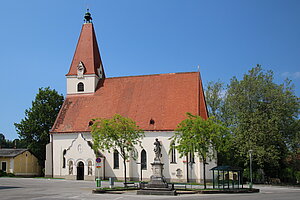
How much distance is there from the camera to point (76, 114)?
44906mm

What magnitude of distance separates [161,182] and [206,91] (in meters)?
30.7

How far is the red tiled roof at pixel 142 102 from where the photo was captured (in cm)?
4084

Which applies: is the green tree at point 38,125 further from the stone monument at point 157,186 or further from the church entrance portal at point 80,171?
the stone monument at point 157,186

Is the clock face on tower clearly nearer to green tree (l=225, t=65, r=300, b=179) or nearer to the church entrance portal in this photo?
the church entrance portal

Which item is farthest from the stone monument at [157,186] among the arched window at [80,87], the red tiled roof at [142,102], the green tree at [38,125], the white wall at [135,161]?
the green tree at [38,125]

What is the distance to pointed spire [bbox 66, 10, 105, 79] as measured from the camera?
46750 millimetres

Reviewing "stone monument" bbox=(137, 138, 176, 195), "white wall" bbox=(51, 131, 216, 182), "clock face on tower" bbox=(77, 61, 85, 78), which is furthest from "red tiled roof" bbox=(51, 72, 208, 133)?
"stone monument" bbox=(137, 138, 176, 195)

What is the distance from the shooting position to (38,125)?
53.5m

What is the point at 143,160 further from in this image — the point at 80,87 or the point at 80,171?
the point at 80,87

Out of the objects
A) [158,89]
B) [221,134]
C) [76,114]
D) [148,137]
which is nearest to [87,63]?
[76,114]

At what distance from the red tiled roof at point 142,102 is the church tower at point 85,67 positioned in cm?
108

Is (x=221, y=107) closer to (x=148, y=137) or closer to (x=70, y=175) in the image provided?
(x=148, y=137)

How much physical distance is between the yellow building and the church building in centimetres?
928

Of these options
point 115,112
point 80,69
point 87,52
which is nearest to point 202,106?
point 115,112
